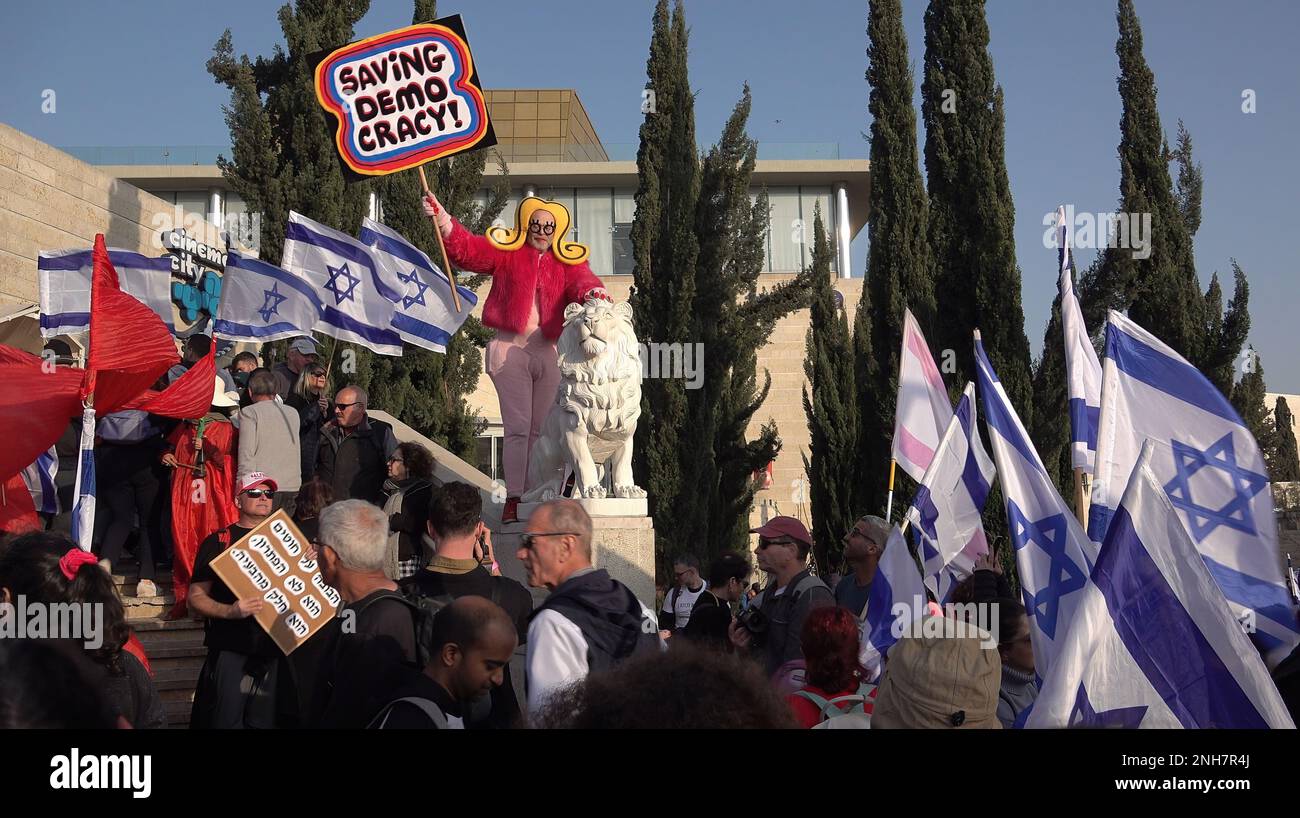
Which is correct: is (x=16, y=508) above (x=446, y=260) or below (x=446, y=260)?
below

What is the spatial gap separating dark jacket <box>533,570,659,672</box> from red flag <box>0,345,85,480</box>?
4424 mm

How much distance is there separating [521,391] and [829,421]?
12.7m

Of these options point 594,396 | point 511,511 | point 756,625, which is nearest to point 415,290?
point 511,511

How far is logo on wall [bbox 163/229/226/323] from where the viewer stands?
54.1 ft

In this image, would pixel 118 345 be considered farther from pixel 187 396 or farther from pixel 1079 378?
pixel 1079 378

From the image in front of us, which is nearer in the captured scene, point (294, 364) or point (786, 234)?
point (294, 364)

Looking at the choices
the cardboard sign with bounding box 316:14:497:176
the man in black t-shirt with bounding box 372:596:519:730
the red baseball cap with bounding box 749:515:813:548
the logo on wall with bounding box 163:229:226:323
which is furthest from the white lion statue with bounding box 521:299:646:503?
the logo on wall with bounding box 163:229:226:323

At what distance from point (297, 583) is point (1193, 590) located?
125 inches

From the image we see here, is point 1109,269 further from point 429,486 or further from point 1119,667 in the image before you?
point 1119,667

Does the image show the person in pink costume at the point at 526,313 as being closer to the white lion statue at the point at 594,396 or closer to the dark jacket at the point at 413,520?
the white lion statue at the point at 594,396

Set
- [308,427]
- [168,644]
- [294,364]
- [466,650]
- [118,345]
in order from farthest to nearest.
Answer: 1. [294,364]
2. [308,427]
3. [168,644]
4. [118,345]
5. [466,650]

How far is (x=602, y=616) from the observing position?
12.6 ft
